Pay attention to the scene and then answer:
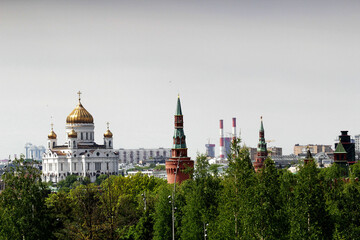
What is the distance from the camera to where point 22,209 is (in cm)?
5397

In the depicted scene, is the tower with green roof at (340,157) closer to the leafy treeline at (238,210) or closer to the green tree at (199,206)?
the leafy treeline at (238,210)

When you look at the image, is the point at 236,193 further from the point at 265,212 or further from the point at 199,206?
the point at 199,206

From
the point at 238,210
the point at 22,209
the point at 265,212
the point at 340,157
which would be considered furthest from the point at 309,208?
the point at 340,157

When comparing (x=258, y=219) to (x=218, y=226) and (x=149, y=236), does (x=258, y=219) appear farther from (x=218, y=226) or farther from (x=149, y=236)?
(x=149, y=236)

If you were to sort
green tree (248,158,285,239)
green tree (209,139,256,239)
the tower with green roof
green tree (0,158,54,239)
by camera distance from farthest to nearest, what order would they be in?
the tower with green roof, green tree (0,158,54,239), green tree (209,139,256,239), green tree (248,158,285,239)

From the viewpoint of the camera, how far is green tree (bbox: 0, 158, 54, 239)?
53406 mm

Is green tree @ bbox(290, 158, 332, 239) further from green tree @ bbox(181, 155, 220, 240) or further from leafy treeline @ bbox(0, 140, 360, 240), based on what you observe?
green tree @ bbox(181, 155, 220, 240)

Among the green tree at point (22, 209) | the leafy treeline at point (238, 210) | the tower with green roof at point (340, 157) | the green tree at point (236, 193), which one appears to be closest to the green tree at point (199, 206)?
the leafy treeline at point (238, 210)

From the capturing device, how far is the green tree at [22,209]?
5341cm

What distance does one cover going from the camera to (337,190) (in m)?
61.3

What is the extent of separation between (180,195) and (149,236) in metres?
5.01

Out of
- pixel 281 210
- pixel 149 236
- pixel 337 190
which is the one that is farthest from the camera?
pixel 149 236

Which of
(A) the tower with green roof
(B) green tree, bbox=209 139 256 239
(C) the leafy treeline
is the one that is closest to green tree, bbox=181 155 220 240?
(C) the leafy treeline

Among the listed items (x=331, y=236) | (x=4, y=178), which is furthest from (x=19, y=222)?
(x=331, y=236)
